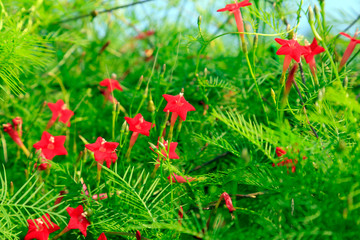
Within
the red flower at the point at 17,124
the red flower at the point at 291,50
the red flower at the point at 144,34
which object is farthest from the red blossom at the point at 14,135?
the red flower at the point at 144,34

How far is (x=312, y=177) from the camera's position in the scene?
581 millimetres

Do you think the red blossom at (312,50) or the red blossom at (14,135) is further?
the red blossom at (14,135)

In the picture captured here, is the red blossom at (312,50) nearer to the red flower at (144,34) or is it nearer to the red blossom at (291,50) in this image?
the red blossom at (291,50)

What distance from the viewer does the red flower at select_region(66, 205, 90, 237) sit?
2.26 feet

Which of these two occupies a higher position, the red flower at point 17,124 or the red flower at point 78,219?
the red flower at point 17,124

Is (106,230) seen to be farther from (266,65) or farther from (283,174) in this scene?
(266,65)

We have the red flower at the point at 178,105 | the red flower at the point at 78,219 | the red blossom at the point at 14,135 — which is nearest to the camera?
the red flower at the point at 78,219

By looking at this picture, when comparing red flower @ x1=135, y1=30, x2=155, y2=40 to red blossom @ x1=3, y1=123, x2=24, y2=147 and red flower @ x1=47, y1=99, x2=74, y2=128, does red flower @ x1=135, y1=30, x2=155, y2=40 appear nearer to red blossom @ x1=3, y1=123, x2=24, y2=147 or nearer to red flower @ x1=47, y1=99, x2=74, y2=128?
red flower @ x1=47, y1=99, x2=74, y2=128

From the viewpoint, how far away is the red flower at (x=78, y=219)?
2.26 ft

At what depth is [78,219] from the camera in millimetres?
708

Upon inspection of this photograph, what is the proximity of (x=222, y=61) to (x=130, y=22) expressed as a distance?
64 centimetres

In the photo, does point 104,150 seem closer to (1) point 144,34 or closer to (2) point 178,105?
(2) point 178,105

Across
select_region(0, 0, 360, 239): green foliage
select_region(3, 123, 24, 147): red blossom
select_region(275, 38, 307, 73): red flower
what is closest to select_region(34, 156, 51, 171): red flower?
select_region(0, 0, 360, 239): green foliage

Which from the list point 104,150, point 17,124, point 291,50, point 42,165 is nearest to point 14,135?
point 17,124
